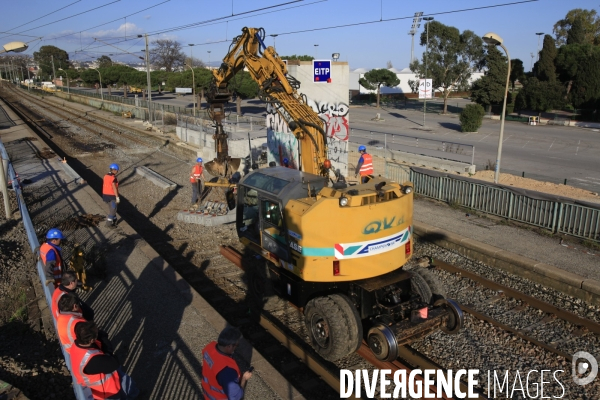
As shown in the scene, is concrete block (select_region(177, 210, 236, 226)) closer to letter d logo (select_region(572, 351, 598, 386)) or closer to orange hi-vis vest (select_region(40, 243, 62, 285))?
orange hi-vis vest (select_region(40, 243, 62, 285))

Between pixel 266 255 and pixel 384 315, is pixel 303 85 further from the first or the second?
pixel 384 315

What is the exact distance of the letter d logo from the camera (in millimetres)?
6809

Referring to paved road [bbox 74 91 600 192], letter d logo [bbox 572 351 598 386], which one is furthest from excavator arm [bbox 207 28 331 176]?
paved road [bbox 74 91 600 192]

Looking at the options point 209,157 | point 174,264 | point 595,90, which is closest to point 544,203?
point 174,264

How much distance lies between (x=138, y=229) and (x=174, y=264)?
333cm

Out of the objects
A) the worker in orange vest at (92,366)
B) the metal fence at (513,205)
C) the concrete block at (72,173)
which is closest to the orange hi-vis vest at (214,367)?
the worker in orange vest at (92,366)

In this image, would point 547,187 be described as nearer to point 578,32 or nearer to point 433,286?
point 433,286

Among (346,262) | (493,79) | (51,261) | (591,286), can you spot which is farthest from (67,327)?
(493,79)

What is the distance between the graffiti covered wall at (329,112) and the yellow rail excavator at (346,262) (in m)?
11.5

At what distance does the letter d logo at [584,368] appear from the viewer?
6.81 metres

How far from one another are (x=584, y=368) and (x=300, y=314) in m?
4.67

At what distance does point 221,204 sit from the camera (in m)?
14.5

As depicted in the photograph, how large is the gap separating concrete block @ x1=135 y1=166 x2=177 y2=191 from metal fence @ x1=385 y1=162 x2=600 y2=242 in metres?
9.09

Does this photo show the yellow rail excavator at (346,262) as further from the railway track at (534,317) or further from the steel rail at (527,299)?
the steel rail at (527,299)
